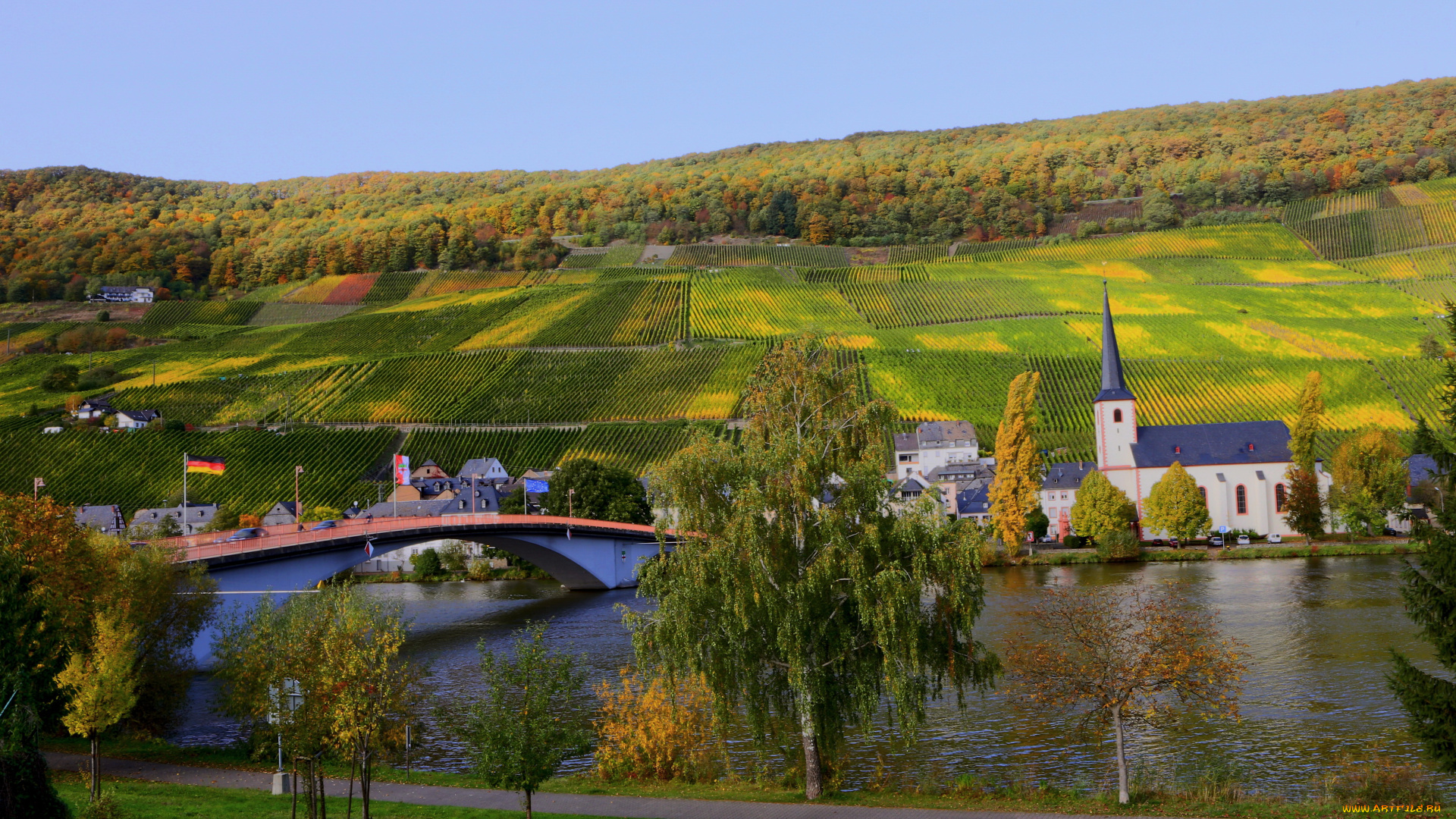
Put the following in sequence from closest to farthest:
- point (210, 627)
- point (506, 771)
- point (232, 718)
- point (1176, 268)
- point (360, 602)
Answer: point (506, 771)
point (360, 602)
point (232, 718)
point (210, 627)
point (1176, 268)

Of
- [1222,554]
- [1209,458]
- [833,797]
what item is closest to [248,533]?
[833,797]

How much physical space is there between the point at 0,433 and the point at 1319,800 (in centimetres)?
13198

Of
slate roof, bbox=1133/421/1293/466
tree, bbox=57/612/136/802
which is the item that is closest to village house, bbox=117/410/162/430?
slate roof, bbox=1133/421/1293/466

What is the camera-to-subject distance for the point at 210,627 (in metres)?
48.6

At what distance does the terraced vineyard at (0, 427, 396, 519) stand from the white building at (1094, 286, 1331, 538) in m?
66.3

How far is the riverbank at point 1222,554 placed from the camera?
8050cm

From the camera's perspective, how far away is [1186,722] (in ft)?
115

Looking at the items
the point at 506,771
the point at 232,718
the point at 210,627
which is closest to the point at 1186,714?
the point at 506,771

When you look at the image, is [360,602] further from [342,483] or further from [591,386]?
[591,386]

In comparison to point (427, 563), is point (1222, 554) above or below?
below

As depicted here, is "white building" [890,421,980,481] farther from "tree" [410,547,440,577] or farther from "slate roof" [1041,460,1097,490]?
"tree" [410,547,440,577]

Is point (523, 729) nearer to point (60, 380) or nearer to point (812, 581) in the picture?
point (812, 581)

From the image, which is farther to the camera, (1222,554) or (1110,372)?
(1110,372)

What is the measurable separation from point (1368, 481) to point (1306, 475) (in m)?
3.99
